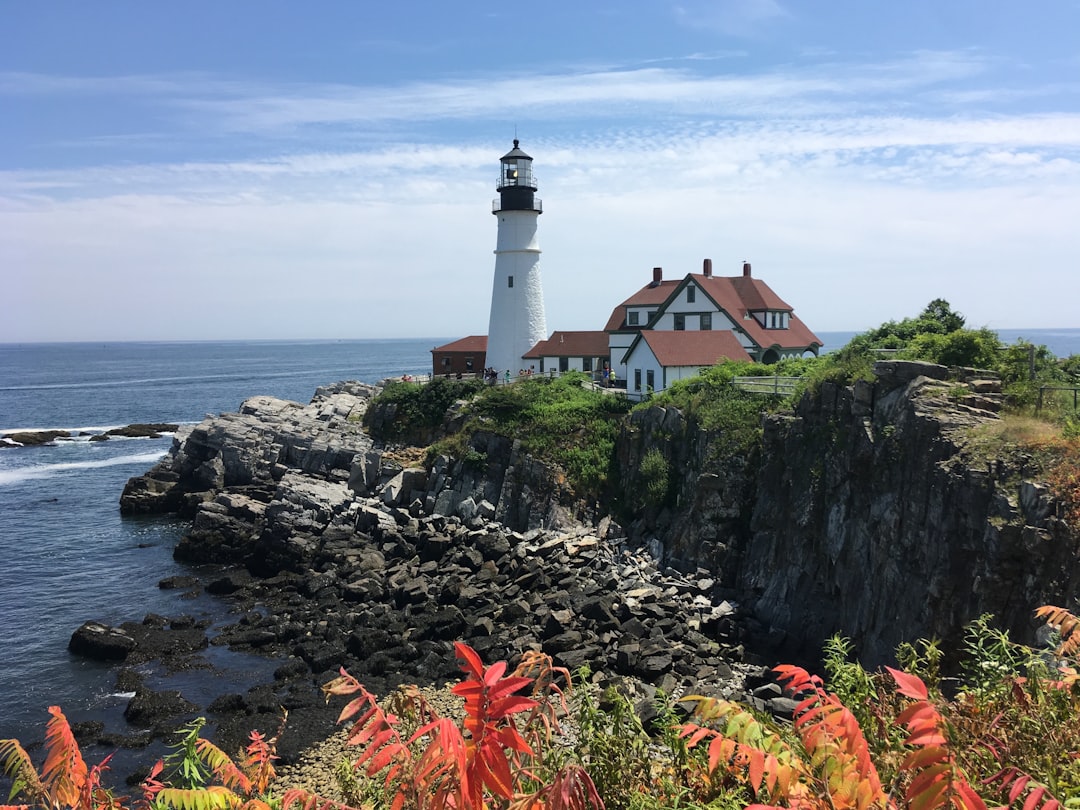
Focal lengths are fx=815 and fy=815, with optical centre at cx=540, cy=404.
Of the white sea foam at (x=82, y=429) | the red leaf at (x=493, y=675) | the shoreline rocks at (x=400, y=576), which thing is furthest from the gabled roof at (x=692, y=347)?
the white sea foam at (x=82, y=429)

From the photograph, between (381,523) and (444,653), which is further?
(381,523)

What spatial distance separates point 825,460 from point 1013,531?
829 centimetres

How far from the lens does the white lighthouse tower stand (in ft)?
164

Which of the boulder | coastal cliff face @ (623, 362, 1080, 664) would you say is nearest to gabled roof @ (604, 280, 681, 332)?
coastal cliff face @ (623, 362, 1080, 664)

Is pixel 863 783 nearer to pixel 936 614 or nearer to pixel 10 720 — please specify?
pixel 936 614

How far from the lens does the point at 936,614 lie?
1716cm

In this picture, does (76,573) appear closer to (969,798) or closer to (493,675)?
(493,675)

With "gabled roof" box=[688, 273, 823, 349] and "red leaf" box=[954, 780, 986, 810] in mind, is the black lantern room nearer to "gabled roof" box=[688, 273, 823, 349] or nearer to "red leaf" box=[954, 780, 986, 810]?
"gabled roof" box=[688, 273, 823, 349]

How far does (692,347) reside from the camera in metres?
39.8

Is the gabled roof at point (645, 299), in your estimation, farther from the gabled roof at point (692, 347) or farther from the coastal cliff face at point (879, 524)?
the coastal cliff face at point (879, 524)

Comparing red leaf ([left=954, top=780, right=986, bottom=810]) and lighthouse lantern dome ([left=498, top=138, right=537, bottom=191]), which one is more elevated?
lighthouse lantern dome ([left=498, top=138, right=537, bottom=191])

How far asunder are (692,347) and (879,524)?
66.7 feet

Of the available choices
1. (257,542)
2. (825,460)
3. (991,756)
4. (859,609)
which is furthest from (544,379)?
(991,756)

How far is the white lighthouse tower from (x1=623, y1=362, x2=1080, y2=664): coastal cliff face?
22242mm
